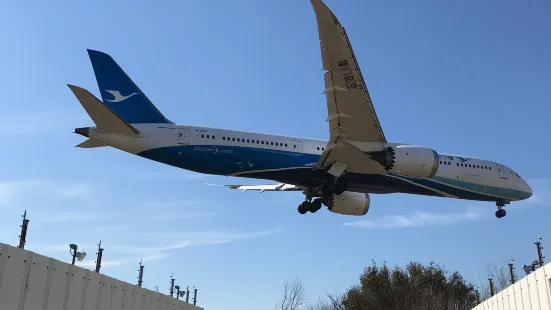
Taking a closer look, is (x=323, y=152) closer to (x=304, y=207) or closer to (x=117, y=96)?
(x=304, y=207)

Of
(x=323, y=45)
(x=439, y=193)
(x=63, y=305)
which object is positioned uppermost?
(x=323, y=45)

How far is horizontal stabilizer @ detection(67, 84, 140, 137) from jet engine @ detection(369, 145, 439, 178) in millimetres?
10122

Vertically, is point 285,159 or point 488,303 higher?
point 285,159

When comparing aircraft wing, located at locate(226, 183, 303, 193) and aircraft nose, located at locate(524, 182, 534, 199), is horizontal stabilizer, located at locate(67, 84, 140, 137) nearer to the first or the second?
aircraft wing, located at locate(226, 183, 303, 193)

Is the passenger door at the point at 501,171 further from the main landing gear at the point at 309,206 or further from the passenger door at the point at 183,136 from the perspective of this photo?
the passenger door at the point at 183,136

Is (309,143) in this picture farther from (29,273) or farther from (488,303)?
(29,273)

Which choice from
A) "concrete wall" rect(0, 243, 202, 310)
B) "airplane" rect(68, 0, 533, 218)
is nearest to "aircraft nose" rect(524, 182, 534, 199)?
"airplane" rect(68, 0, 533, 218)

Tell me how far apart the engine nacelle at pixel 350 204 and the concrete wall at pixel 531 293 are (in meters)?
13.4

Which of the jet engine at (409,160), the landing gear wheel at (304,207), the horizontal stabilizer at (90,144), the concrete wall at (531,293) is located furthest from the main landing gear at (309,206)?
the concrete wall at (531,293)

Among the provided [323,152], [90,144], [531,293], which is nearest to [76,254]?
[90,144]

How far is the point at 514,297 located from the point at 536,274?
232 centimetres

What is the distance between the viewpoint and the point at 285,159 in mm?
24844

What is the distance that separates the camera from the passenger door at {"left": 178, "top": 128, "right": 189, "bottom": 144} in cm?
2366

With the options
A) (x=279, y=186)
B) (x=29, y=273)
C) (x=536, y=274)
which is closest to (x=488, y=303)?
(x=536, y=274)
